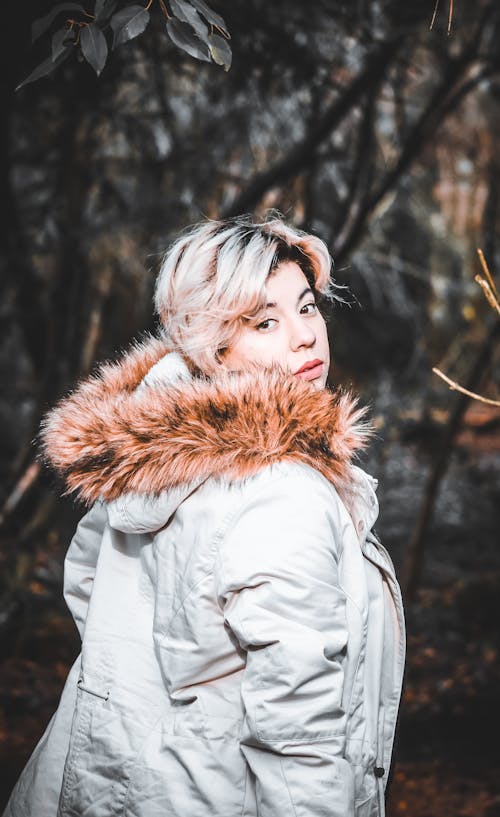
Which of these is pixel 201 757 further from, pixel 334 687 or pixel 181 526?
pixel 181 526

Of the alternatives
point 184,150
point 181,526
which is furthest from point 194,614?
point 184,150

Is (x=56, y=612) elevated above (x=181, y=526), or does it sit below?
below

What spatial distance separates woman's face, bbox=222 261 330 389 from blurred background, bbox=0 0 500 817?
1.18 meters

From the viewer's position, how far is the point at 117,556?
1619 millimetres

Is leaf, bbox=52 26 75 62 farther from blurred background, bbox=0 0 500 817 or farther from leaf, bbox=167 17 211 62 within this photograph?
blurred background, bbox=0 0 500 817

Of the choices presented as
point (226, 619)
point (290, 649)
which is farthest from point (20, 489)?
point (290, 649)

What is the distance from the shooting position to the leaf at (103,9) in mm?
1405

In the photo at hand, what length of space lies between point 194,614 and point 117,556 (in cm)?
33

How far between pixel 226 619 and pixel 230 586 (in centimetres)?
7

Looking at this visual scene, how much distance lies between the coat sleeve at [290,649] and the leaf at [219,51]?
0.90 metres

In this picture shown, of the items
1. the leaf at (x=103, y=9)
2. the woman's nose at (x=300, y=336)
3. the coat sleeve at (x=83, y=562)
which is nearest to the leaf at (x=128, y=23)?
the leaf at (x=103, y=9)

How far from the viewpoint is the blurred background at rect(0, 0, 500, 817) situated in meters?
4.23

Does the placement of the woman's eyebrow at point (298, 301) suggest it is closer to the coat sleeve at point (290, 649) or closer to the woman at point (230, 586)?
the woman at point (230, 586)

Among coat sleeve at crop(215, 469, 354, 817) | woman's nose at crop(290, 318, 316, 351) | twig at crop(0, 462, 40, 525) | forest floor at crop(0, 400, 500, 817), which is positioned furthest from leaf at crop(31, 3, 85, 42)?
twig at crop(0, 462, 40, 525)
